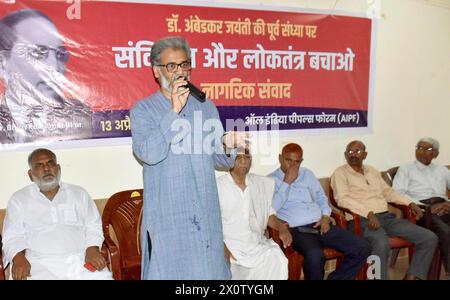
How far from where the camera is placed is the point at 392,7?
14.4ft

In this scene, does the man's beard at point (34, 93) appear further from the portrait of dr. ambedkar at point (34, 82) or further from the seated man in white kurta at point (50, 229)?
the seated man in white kurta at point (50, 229)

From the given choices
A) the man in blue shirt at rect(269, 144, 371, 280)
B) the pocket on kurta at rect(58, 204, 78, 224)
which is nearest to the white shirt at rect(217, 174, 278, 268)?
the man in blue shirt at rect(269, 144, 371, 280)

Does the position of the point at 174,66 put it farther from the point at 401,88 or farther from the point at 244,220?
the point at 401,88

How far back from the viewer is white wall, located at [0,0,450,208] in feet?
13.7

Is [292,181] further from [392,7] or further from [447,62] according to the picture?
[447,62]

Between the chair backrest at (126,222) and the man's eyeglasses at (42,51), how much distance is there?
107 cm

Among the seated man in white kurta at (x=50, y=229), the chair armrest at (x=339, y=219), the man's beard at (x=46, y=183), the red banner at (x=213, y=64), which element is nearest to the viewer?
the seated man in white kurta at (x=50, y=229)

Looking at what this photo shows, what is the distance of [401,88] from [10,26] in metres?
3.60

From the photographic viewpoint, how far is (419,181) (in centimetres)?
425

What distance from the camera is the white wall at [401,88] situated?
165 inches

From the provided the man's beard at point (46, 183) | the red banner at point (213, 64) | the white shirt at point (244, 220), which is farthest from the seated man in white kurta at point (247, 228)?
the man's beard at point (46, 183)

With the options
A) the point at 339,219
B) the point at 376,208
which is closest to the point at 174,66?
the point at 339,219

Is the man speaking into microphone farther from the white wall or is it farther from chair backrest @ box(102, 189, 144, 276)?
the white wall
